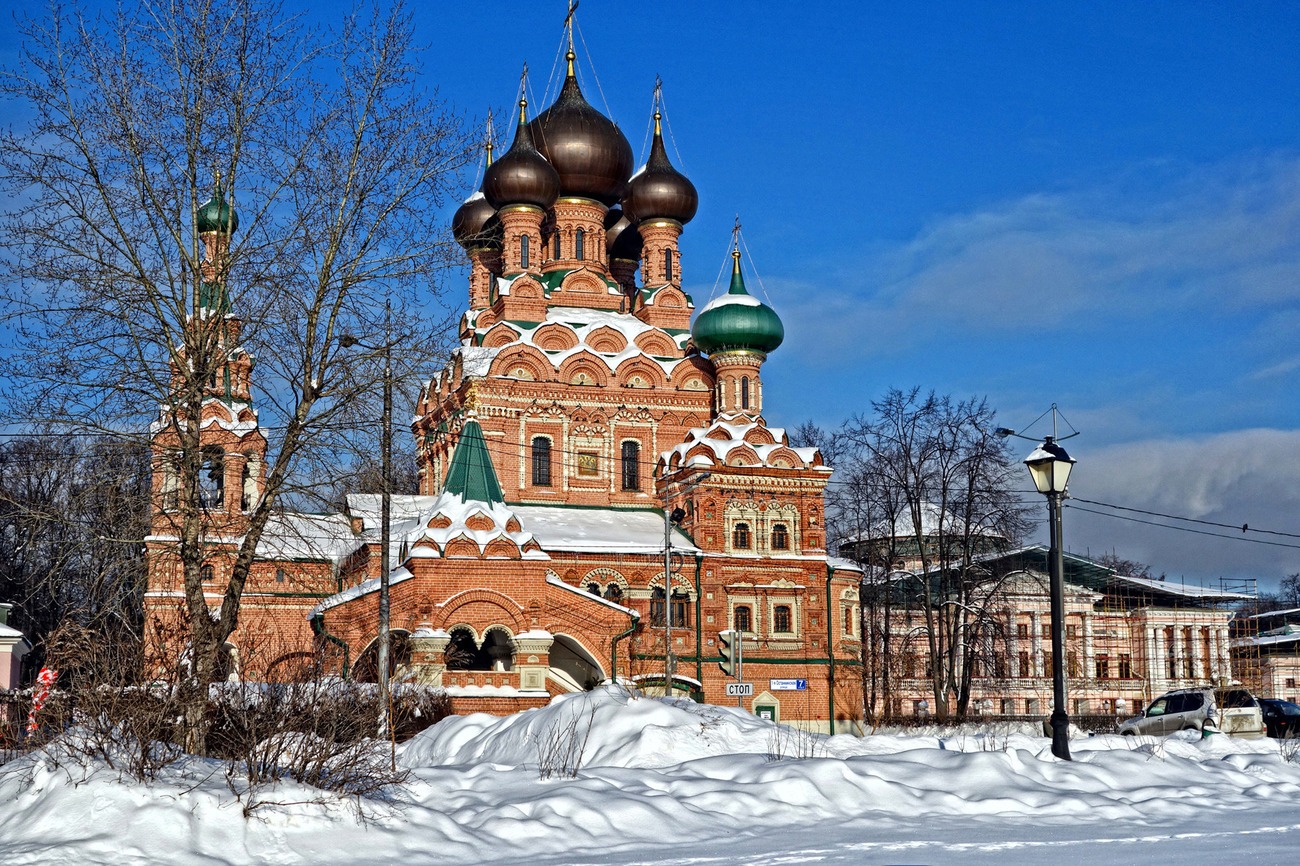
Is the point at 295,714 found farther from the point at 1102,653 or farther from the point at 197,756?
the point at 1102,653

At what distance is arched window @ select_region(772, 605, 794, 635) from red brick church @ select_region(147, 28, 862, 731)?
0.15 ft

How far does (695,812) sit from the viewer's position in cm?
911

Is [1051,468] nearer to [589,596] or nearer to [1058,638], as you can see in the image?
[1058,638]

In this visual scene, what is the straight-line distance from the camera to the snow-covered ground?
7.73 m

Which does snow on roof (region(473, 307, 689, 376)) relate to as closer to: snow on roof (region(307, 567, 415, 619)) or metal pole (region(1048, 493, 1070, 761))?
snow on roof (region(307, 567, 415, 619))

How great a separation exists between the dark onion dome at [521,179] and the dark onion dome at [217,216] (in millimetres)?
21897

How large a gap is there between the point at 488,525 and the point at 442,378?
9.89m

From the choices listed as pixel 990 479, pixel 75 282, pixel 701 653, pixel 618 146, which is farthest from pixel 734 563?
pixel 75 282

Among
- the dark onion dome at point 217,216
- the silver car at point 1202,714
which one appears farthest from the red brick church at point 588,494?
the dark onion dome at point 217,216

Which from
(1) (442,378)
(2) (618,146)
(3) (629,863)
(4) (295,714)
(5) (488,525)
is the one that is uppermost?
(2) (618,146)

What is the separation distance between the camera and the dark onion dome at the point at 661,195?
123 feet

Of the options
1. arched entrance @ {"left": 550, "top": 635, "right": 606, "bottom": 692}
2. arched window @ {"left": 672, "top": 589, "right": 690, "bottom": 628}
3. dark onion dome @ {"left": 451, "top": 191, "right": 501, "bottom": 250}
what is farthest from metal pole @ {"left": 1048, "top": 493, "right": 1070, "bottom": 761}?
dark onion dome @ {"left": 451, "top": 191, "right": 501, "bottom": 250}

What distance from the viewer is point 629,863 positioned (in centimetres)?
766

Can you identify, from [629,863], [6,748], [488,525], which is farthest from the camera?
[488,525]
